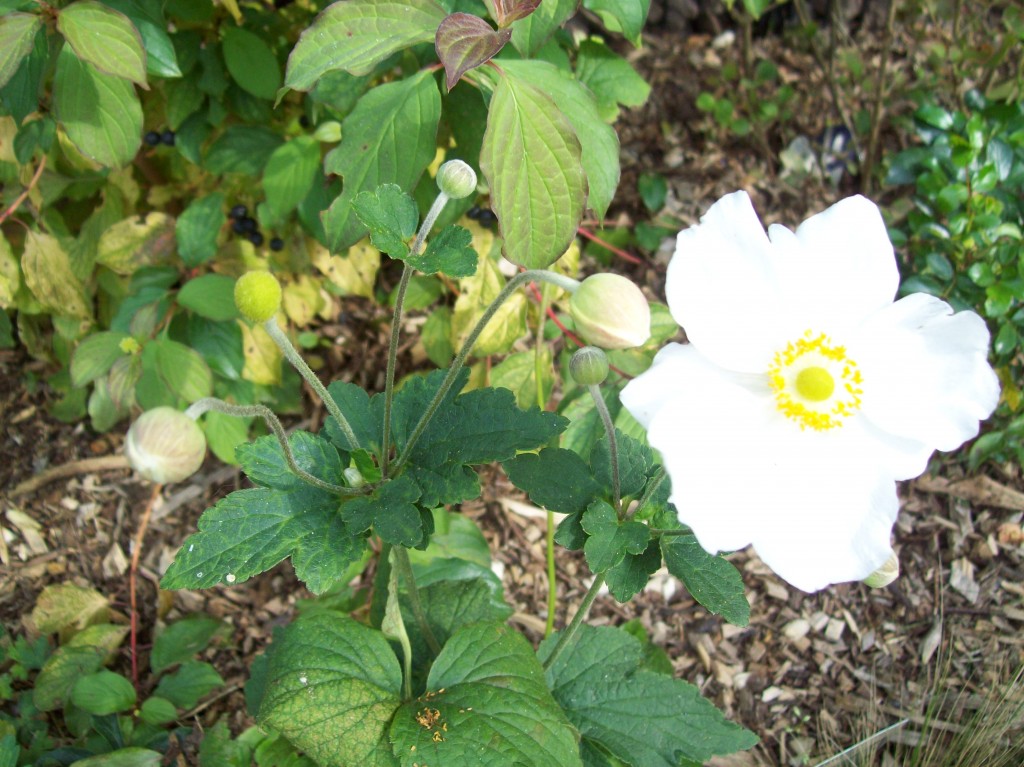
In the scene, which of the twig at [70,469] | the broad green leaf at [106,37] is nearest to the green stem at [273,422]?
the broad green leaf at [106,37]

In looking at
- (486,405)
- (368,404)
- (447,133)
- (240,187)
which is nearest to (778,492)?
(486,405)

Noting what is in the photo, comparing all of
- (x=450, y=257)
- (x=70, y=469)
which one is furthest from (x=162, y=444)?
(x=70, y=469)

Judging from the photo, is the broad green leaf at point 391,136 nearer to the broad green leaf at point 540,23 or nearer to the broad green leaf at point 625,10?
the broad green leaf at point 540,23

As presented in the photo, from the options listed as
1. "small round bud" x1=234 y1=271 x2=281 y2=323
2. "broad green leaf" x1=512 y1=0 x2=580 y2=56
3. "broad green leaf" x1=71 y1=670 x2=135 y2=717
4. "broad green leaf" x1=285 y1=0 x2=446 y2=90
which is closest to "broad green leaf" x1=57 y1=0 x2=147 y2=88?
"broad green leaf" x1=285 y1=0 x2=446 y2=90

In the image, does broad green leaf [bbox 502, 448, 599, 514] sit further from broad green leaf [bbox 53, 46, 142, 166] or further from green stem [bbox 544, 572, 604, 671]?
broad green leaf [bbox 53, 46, 142, 166]

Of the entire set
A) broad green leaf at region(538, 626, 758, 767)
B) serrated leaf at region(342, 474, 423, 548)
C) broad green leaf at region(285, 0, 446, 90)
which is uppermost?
broad green leaf at region(285, 0, 446, 90)

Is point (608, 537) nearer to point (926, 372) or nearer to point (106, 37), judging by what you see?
point (926, 372)
